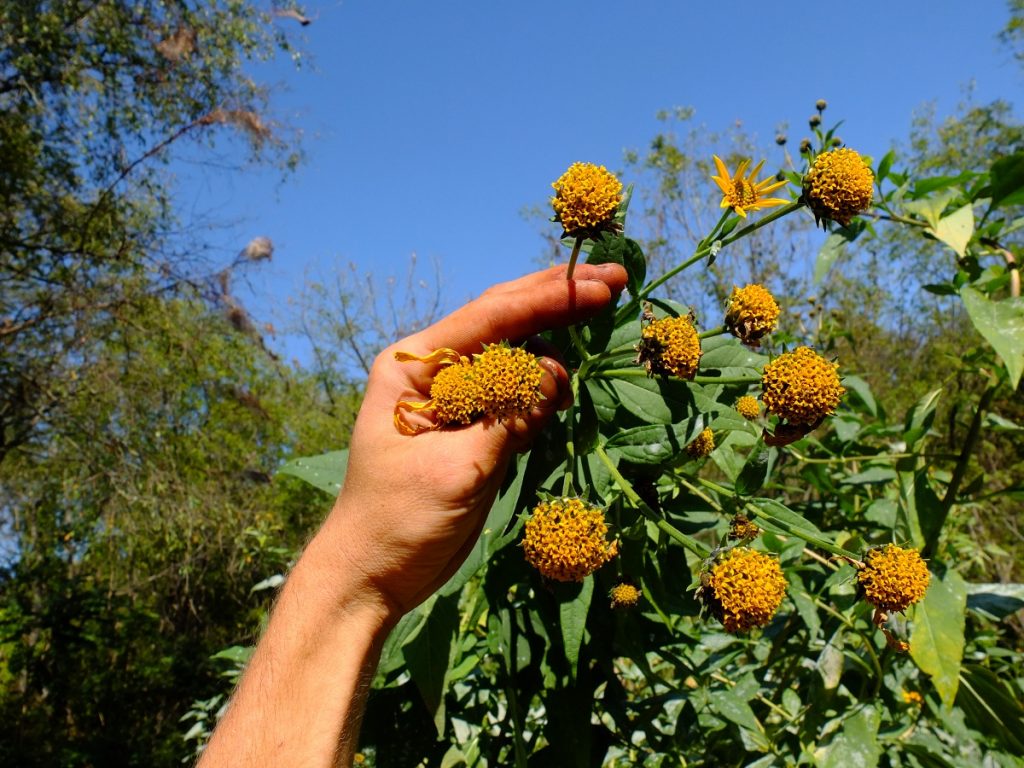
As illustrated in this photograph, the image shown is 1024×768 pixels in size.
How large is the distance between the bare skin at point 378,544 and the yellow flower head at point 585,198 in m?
0.06

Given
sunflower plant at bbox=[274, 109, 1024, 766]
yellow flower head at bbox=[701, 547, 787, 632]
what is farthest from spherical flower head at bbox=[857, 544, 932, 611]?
yellow flower head at bbox=[701, 547, 787, 632]

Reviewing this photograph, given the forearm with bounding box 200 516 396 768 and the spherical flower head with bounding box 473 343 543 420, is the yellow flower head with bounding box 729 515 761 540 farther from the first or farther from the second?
the forearm with bounding box 200 516 396 768

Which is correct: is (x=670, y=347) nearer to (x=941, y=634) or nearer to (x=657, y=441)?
(x=657, y=441)

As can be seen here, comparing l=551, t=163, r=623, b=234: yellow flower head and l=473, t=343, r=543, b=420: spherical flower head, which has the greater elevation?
l=551, t=163, r=623, b=234: yellow flower head

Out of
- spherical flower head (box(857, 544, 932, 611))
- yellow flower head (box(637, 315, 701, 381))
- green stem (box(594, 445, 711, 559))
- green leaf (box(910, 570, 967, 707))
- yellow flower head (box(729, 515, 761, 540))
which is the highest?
yellow flower head (box(637, 315, 701, 381))

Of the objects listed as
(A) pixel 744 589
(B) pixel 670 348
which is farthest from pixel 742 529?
(B) pixel 670 348

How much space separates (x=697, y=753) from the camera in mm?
1701

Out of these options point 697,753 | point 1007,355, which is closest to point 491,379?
point 1007,355

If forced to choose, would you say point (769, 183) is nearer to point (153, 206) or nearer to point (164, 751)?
point (164, 751)

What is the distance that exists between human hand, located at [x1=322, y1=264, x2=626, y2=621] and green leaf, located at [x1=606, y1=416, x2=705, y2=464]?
11 cm

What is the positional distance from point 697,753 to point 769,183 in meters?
1.40

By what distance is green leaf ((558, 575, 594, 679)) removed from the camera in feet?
3.41

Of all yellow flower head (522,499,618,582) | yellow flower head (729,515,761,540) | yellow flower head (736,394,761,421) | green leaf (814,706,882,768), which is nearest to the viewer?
yellow flower head (522,499,618,582)

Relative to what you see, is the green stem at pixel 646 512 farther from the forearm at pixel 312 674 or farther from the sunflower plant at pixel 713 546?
the forearm at pixel 312 674
